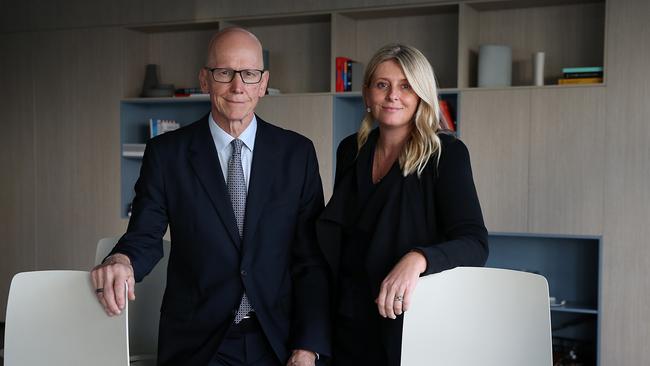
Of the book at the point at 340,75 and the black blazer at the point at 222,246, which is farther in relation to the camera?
the book at the point at 340,75

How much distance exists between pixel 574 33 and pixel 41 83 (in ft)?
12.9

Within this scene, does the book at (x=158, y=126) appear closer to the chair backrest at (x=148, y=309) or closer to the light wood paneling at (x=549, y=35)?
the light wood paneling at (x=549, y=35)

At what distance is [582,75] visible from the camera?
441 cm

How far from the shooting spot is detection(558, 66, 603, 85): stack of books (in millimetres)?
4359

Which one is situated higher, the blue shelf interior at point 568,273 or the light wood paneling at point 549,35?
the light wood paneling at point 549,35

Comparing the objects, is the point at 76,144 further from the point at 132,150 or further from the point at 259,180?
the point at 259,180

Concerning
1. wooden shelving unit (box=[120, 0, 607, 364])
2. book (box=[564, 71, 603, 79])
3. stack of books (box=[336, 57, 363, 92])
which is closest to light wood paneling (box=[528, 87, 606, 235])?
wooden shelving unit (box=[120, 0, 607, 364])

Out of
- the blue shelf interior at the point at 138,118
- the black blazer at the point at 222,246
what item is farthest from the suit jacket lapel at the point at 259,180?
the blue shelf interior at the point at 138,118

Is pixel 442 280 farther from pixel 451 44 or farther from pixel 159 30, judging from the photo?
pixel 159 30

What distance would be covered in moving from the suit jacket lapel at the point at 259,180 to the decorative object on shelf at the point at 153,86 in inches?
145

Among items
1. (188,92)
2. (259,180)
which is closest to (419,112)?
(259,180)

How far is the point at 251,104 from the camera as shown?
199cm

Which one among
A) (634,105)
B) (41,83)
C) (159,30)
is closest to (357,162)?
(634,105)

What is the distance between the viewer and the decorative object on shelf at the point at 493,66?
4.61 metres
